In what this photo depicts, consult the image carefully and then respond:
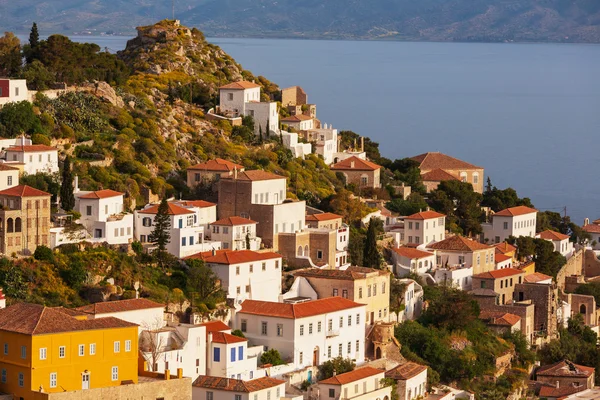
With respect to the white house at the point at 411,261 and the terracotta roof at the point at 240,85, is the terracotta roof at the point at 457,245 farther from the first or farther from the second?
the terracotta roof at the point at 240,85

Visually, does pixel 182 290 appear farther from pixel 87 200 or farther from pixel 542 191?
pixel 542 191

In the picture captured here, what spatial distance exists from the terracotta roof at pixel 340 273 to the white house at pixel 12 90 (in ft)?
48.3

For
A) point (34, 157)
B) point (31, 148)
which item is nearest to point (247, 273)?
point (34, 157)

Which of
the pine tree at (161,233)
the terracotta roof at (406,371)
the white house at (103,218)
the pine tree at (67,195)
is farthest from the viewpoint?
the pine tree at (67,195)

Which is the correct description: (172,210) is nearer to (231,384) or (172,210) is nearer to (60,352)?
(231,384)

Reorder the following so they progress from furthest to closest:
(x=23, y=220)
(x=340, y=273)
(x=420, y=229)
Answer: (x=420, y=229) → (x=340, y=273) → (x=23, y=220)

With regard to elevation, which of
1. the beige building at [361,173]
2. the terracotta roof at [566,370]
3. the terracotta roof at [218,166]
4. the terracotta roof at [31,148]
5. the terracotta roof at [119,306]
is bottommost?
the terracotta roof at [566,370]

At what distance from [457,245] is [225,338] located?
Result: 20.1 m

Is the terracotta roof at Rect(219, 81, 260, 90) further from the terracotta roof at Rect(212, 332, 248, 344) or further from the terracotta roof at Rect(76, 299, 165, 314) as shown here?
the terracotta roof at Rect(212, 332, 248, 344)

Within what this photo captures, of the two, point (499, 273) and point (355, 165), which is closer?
point (499, 273)

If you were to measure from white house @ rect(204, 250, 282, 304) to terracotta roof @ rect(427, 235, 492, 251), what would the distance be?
11.9 m

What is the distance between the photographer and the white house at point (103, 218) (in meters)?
56.8

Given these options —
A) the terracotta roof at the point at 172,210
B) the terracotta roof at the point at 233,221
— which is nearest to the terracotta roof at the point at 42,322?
the terracotta roof at the point at 172,210

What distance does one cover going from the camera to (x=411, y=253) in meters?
66.1
